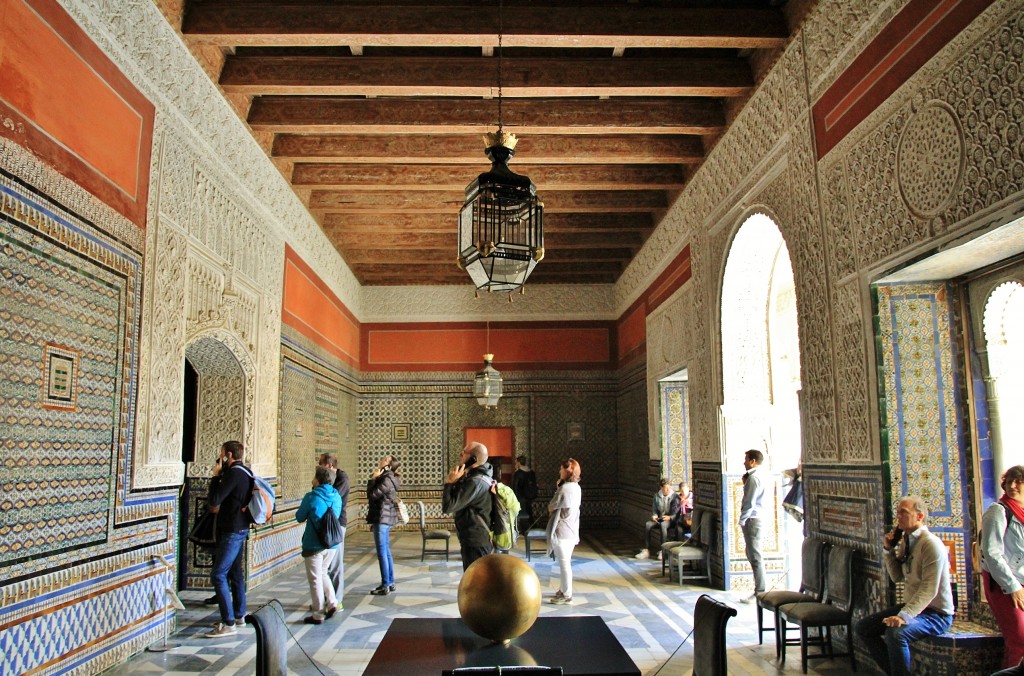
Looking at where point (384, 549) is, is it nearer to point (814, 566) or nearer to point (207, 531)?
point (207, 531)

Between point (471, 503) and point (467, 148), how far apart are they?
11.7ft

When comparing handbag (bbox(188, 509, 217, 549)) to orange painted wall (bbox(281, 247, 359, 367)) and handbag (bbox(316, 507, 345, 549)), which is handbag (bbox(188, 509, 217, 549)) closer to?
handbag (bbox(316, 507, 345, 549))

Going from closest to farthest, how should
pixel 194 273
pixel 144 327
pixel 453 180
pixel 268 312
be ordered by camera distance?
pixel 144 327
pixel 194 273
pixel 268 312
pixel 453 180

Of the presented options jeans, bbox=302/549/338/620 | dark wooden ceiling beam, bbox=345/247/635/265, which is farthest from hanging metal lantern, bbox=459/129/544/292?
dark wooden ceiling beam, bbox=345/247/635/265

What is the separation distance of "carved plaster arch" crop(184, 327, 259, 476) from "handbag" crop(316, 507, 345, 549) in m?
1.64

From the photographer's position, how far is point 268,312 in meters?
6.97

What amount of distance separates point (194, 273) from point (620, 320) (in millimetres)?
7572

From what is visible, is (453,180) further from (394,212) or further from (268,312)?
(268,312)

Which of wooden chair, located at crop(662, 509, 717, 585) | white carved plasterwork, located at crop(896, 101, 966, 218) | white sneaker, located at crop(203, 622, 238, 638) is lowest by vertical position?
white sneaker, located at crop(203, 622, 238, 638)

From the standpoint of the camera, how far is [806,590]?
464 centimetres

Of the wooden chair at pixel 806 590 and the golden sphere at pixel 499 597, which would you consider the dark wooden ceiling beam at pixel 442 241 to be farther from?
the golden sphere at pixel 499 597

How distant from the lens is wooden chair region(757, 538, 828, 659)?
4.27 m

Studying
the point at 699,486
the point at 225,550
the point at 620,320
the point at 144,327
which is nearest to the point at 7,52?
the point at 144,327

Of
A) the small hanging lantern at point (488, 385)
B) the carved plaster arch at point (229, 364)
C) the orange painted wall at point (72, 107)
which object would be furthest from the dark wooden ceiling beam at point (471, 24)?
the small hanging lantern at point (488, 385)
